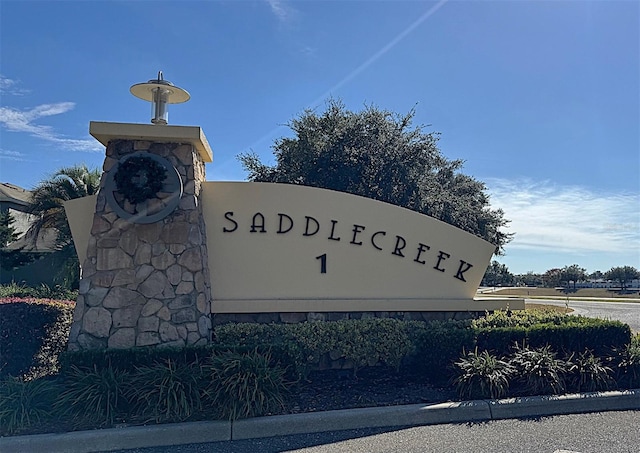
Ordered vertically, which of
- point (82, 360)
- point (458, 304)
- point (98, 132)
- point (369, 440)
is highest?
point (98, 132)

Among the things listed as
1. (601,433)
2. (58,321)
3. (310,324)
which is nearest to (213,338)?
(310,324)

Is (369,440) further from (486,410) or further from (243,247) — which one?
(243,247)

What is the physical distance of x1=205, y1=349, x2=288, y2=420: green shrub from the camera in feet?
17.6

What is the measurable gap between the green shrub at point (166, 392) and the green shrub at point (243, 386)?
0.17 m

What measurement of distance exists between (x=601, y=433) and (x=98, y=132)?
7.44m

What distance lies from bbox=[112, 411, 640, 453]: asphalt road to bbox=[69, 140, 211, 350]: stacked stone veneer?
2.34 metres

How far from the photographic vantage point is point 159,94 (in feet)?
25.6

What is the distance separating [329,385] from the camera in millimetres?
6988

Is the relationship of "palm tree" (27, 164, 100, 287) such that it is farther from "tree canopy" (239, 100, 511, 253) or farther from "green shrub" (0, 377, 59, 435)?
"green shrub" (0, 377, 59, 435)

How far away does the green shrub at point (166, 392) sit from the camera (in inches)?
211

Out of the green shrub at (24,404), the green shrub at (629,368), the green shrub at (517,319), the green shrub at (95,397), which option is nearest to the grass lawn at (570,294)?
the green shrub at (517,319)

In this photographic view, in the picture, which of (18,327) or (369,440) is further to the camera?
(18,327)

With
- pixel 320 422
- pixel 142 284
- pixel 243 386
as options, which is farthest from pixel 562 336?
pixel 142 284

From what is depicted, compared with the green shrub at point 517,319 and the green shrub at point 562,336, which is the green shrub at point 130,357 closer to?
the green shrub at point 562,336
